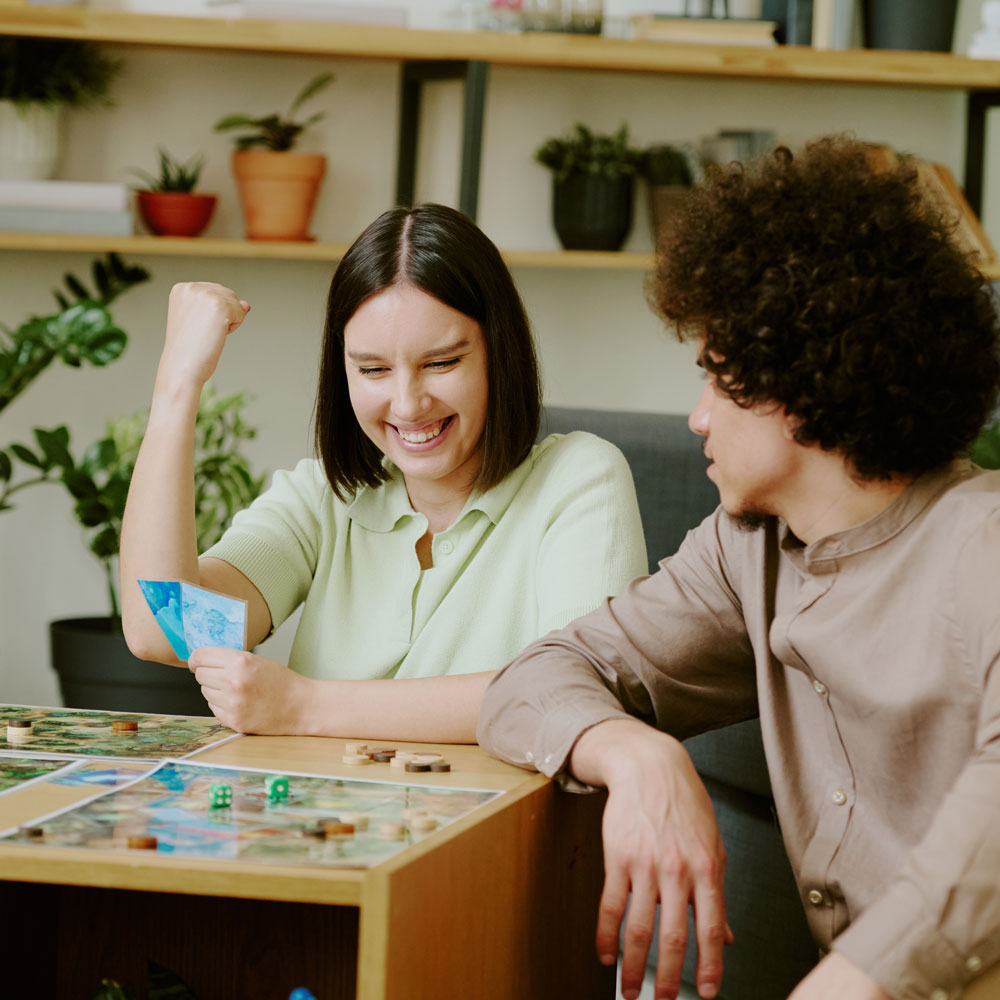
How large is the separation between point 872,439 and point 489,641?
60cm

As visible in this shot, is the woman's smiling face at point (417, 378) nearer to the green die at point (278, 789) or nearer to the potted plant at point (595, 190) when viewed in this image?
the green die at point (278, 789)

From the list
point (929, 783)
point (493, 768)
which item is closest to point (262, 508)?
point (493, 768)

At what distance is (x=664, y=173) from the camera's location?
286 centimetres

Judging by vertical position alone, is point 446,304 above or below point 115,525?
above

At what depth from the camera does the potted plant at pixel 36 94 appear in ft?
8.68

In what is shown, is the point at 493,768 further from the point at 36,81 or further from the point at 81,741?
the point at 36,81

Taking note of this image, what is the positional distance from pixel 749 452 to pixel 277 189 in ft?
6.17

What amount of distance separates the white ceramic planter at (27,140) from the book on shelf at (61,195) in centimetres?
7

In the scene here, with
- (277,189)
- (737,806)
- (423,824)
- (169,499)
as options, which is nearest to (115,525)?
(277,189)

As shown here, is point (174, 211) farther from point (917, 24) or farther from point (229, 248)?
point (917, 24)

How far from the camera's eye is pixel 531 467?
5.21ft

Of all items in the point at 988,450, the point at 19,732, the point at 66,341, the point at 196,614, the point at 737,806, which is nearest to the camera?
the point at 19,732

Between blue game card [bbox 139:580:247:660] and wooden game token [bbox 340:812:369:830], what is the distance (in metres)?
0.33

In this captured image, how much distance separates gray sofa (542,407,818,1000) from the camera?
1806 millimetres
